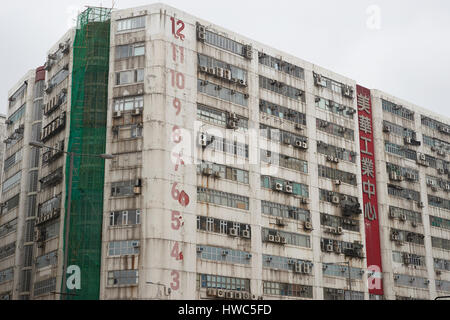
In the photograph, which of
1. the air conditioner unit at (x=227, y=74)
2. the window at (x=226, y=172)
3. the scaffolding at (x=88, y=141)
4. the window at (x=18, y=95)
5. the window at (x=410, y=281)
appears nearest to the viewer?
the scaffolding at (x=88, y=141)

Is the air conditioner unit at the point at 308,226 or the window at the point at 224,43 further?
the air conditioner unit at the point at 308,226

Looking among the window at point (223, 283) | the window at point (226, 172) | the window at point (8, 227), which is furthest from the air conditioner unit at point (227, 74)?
the window at point (8, 227)

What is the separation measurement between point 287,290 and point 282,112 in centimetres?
1651

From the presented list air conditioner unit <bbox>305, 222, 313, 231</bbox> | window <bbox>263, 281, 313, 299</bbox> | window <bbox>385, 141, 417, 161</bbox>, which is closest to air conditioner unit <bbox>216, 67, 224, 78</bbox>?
air conditioner unit <bbox>305, 222, 313, 231</bbox>

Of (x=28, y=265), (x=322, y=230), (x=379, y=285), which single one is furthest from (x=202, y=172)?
(x=379, y=285)

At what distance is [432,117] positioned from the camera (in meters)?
77.4

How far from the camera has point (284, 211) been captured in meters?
58.7

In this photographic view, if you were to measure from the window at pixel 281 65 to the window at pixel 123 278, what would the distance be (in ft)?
77.7

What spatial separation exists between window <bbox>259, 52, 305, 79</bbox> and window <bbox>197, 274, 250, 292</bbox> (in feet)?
67.6

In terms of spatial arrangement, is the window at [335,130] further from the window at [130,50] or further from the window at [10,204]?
the window at [10,204]

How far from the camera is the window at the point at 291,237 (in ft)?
185

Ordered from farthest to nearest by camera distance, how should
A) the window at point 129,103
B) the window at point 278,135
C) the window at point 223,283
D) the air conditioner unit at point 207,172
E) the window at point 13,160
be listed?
1. the window at point 13,160
2. the window at point 278,135
3. the air conditioner unit at point 207,172
4. the window at point 129,103
5. the window at point 223,283

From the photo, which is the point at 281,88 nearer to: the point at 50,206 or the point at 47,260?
the point at 50,206

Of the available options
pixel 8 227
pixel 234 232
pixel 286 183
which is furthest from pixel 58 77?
pixel 286 183
